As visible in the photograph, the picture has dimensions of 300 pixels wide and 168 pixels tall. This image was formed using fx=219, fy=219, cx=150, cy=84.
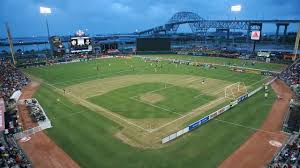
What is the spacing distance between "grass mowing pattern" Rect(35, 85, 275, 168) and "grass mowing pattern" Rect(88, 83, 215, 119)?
13.5 ft

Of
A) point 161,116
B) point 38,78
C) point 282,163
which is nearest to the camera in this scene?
point 282,163

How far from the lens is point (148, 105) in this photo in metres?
35.4

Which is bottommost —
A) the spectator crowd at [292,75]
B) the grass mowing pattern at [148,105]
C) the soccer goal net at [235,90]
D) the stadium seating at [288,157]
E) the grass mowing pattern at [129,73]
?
the stadium seating at [288,157]

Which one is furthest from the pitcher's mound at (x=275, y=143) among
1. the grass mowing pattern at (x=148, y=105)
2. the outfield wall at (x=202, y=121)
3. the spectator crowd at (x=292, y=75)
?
the spectator crowd at (x=292, y=75)

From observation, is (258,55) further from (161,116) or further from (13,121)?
(13,121)

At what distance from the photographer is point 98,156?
2205 cm

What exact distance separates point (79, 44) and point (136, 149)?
2491 inches

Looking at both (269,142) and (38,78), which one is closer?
(269,142)

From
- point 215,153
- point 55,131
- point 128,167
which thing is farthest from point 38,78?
point 215,153

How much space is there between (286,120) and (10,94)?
4502 cm

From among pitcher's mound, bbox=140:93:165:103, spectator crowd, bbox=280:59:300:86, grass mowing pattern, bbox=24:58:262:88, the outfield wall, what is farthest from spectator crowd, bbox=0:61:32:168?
spectator crowd, bbox=280:59:300:86

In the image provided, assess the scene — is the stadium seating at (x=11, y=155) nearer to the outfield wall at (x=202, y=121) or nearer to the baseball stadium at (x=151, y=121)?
the baseball stadium at (x=151, y=121)

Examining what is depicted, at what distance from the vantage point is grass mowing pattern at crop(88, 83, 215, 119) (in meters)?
32.5

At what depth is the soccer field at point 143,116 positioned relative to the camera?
2214 cm
